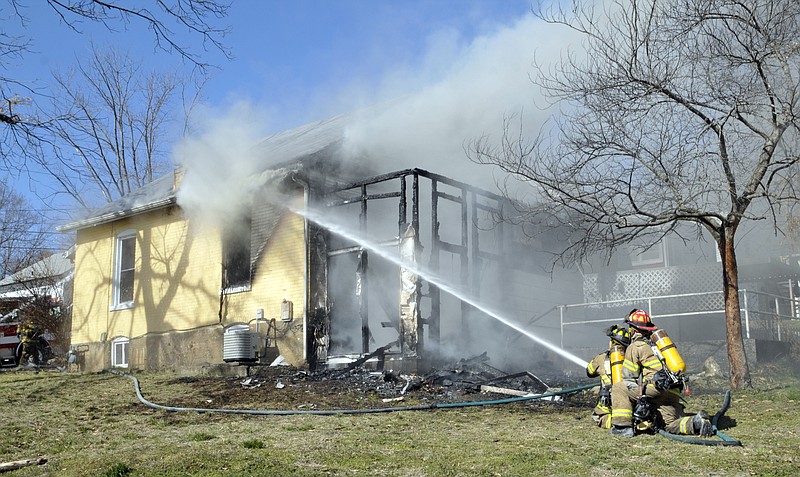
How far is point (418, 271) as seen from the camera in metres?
13.5

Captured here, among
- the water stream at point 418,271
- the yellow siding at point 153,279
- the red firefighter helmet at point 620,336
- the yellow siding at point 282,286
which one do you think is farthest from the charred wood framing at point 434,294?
the red firefighter helmet at point 620,336

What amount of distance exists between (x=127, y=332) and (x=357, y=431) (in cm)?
1209

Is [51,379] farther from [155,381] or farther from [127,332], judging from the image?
[127,332]

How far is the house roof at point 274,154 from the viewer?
51.0ft

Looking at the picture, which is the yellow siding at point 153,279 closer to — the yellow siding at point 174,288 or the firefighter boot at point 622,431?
the yellow siding at point 174,288

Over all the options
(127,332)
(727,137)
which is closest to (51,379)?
(127,332)

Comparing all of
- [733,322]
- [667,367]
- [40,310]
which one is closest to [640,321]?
[667,367]

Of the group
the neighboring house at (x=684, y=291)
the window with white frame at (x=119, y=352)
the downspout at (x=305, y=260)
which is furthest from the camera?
the window with white frame at (x=119, y=352)

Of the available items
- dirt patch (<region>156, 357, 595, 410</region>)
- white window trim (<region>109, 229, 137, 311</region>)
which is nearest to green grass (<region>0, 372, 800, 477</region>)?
dirt patch (<region>156, 357, 595, 410</region>)

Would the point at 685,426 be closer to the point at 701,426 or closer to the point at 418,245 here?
the point at 701,426

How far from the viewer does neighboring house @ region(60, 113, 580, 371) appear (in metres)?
14.3

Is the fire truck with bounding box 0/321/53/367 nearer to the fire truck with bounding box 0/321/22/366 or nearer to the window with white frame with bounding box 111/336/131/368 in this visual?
the fire truck with bounding box 0/321/22/366

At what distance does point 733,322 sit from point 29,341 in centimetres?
1936

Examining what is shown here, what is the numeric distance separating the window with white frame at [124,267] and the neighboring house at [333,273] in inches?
30.9
